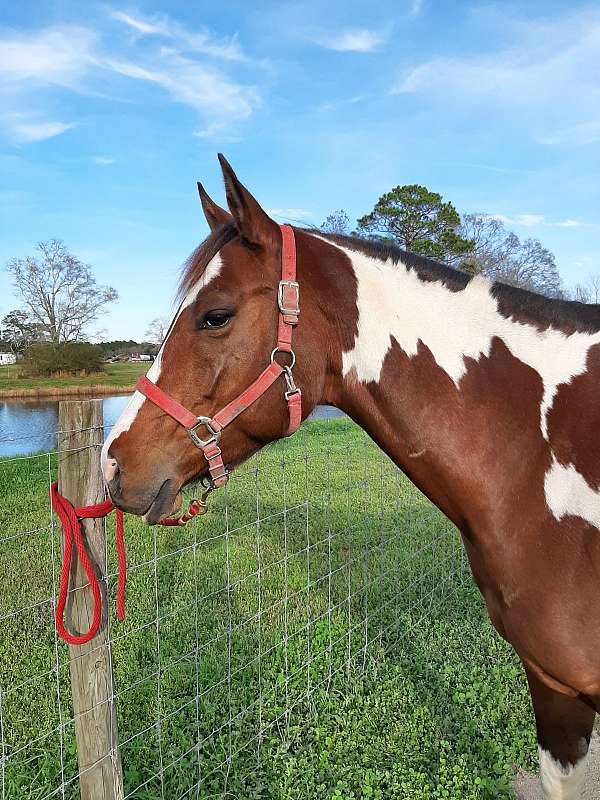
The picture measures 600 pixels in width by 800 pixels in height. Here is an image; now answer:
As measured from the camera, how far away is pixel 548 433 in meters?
1.70

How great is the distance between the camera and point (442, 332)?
1.76 metres

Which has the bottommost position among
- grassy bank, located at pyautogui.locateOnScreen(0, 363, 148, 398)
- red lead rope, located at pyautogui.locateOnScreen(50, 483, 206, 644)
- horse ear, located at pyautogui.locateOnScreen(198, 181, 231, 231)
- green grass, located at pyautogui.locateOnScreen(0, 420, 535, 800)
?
green grass, located at pyautogui.locateOnScreen(0, 420, 535, 800)

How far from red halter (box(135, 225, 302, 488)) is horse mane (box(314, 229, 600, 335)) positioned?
0.29 meters

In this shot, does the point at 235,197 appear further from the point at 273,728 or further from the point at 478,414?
the point at 273,728

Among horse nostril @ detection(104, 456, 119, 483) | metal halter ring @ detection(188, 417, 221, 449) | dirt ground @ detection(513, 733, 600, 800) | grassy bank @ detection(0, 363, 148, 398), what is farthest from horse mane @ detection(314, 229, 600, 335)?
grassy bank @ detection(0, 363, 148, 398)

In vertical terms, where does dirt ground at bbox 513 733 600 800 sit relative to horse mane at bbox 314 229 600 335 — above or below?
below

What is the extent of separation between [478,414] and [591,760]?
2318mm

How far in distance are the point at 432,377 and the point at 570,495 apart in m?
0.53

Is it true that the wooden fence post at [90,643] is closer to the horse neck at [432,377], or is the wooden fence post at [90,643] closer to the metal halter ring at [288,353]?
the metal halter ring at [288,353]

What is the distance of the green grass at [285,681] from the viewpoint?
101 inches

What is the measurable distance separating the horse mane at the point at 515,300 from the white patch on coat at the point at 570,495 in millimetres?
465

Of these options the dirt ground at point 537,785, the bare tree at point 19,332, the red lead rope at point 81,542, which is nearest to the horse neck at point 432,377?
the red lead rope at point 81,542

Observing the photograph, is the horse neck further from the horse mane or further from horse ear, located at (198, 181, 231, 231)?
horse ear, located at (198, 181, 231, 231)

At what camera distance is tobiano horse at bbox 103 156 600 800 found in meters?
1.63
